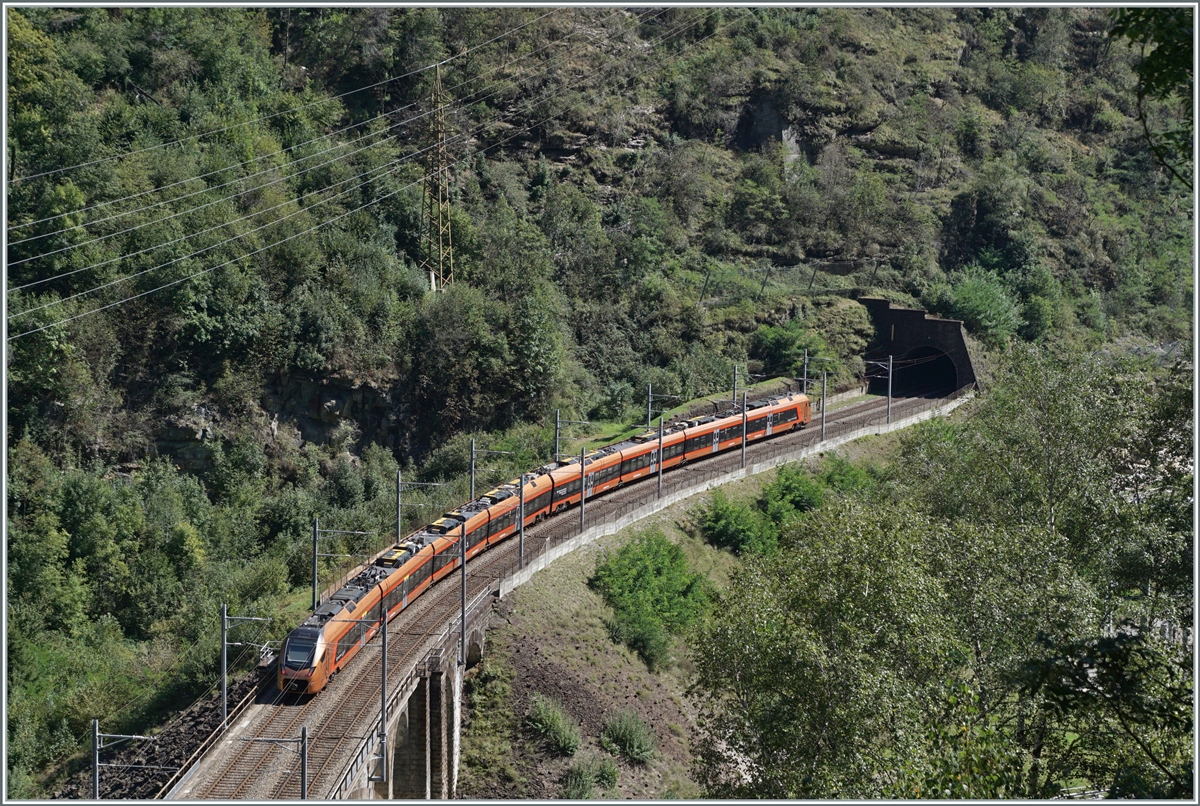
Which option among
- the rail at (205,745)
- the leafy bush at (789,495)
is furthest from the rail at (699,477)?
the rail at (205,745)

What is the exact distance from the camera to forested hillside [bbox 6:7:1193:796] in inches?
1842

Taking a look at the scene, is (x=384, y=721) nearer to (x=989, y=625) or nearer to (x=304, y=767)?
(x=304, y=767)

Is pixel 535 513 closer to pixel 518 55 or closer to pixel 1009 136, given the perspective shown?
pixel 518 55

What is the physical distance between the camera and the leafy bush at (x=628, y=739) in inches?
1484

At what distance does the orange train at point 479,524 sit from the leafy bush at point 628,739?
7880 mm

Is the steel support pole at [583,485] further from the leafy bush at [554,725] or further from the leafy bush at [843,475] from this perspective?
the leafy bush at [843,475]

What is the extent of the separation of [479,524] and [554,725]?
30.3 feet

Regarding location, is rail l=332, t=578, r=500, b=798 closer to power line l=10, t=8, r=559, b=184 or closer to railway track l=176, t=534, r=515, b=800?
railway track l=176, t=534, r=515, b=800

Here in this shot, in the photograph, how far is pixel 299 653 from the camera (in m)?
33.5

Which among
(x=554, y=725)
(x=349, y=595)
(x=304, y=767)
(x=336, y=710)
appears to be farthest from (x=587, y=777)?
(x=304, y=767)

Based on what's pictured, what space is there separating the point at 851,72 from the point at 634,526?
57.0 metres

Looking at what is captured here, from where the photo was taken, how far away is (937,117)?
94750mm

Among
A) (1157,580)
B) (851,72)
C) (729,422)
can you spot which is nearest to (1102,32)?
(851,72)

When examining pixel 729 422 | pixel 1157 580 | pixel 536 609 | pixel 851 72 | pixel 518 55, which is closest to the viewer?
pixel 1157 580
